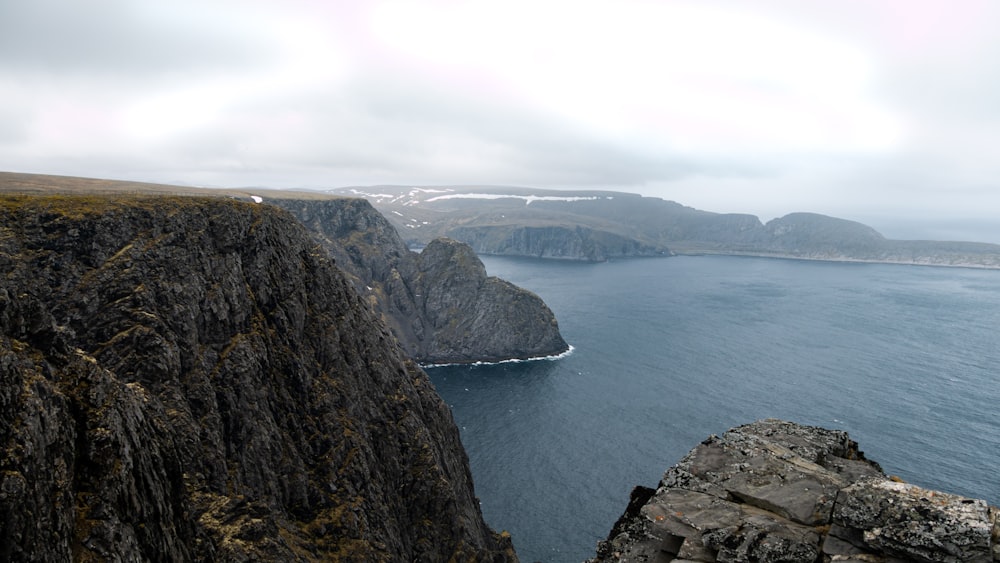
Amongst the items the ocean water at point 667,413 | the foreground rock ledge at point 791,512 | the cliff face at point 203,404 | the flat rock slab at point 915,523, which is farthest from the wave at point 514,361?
the flat rock slab at point 915,523

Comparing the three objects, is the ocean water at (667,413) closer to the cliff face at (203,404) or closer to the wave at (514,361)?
the wave at (514,361)

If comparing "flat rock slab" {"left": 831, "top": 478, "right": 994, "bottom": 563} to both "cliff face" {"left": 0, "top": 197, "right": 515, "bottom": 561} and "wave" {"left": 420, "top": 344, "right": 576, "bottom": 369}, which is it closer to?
"cliff face" {"left": 0, "top": 197, "right": 515, "bottom": 561}

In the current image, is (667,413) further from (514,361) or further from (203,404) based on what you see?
(203,404)

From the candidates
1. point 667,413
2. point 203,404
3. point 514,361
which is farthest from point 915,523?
point 514,361

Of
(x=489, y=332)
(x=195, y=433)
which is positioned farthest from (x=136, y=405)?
(x=489, y=332)

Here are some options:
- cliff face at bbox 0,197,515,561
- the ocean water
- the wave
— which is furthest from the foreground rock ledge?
the wave
